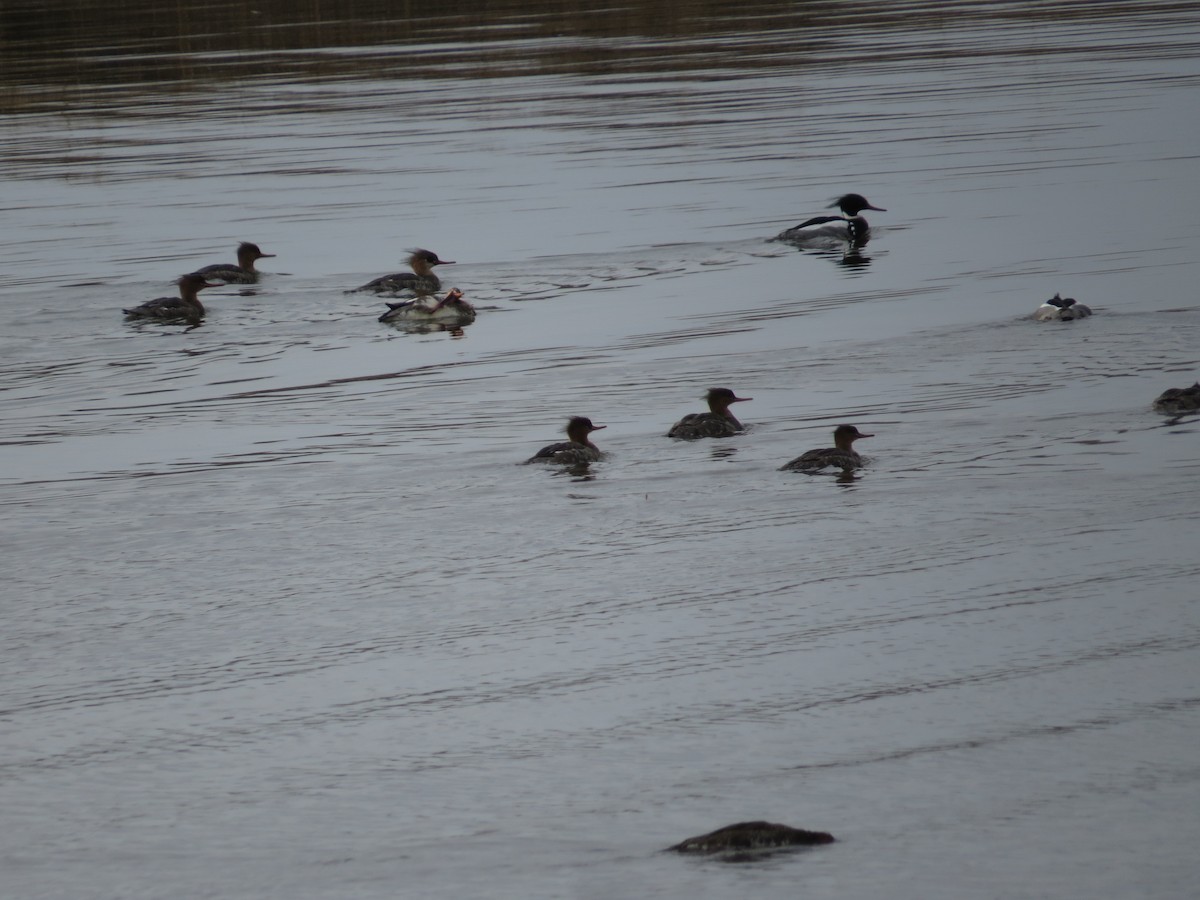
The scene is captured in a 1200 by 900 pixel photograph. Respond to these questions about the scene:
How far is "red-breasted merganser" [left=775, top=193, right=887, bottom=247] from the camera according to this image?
67.4ft

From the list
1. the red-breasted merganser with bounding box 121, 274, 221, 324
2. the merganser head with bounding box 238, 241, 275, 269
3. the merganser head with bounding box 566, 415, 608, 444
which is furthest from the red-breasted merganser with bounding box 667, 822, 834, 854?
the merganser head with bounding box 238, 241, 275, 269

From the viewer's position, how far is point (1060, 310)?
15.5 meters

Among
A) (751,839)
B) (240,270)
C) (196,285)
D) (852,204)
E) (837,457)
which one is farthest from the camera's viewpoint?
(852,204)

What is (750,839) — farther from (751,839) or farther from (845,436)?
(845,436)

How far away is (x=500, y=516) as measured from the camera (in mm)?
11320

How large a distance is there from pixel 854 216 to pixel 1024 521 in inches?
446

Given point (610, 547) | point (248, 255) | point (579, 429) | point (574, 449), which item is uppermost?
point (248, 255)

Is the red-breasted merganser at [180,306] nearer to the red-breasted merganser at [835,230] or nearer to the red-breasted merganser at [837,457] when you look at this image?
the red-breasted merganser at [835,230]

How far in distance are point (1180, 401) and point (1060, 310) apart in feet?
10.6

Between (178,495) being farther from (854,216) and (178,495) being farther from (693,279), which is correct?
(854,216)

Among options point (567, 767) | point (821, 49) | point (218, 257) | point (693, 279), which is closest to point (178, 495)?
point (567, 767)

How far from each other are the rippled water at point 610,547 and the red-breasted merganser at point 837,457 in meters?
0.15

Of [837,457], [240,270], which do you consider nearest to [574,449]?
[837,457]

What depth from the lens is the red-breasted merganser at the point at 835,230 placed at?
67.4 feet
